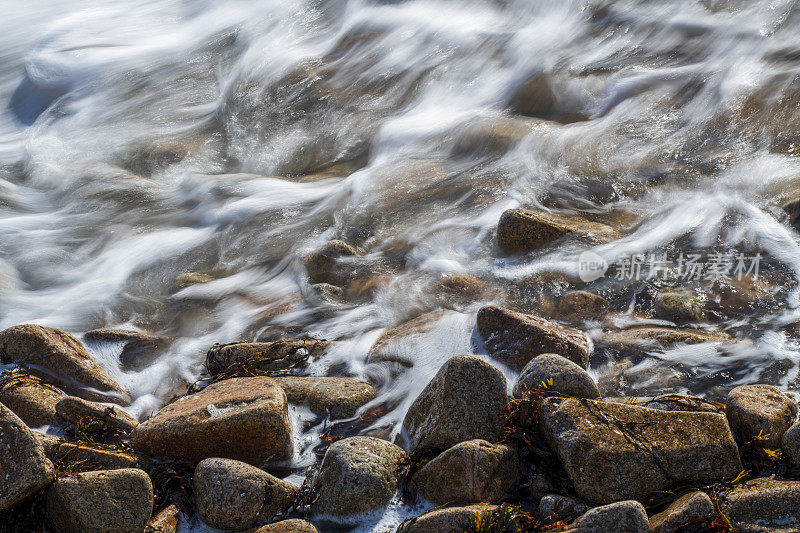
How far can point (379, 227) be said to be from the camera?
630 centimetres

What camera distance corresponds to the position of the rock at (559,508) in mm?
3139

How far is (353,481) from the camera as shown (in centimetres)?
337

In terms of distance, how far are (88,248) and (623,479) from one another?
5.42 metres

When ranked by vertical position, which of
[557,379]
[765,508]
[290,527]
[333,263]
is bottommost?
[333,263]

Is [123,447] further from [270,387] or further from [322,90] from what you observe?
[322,90]

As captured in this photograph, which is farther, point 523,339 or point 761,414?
point 523,339

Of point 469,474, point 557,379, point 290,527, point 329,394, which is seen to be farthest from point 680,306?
point 290,527

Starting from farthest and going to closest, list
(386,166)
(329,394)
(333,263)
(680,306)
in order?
1. (386,166)
2. (333,263)
3. (680,306)
4. (329,394)

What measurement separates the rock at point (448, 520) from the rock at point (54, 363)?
7.67ft

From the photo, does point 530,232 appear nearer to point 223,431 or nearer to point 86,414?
point 223,431

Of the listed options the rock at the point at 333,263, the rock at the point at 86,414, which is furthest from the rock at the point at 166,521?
the rock at the point at 333,263

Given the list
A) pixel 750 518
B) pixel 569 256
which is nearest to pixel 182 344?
pixel 569 256

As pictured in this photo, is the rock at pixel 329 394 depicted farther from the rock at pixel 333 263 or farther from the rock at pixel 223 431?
the rock at pixel 333 263

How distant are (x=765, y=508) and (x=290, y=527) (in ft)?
6.65
